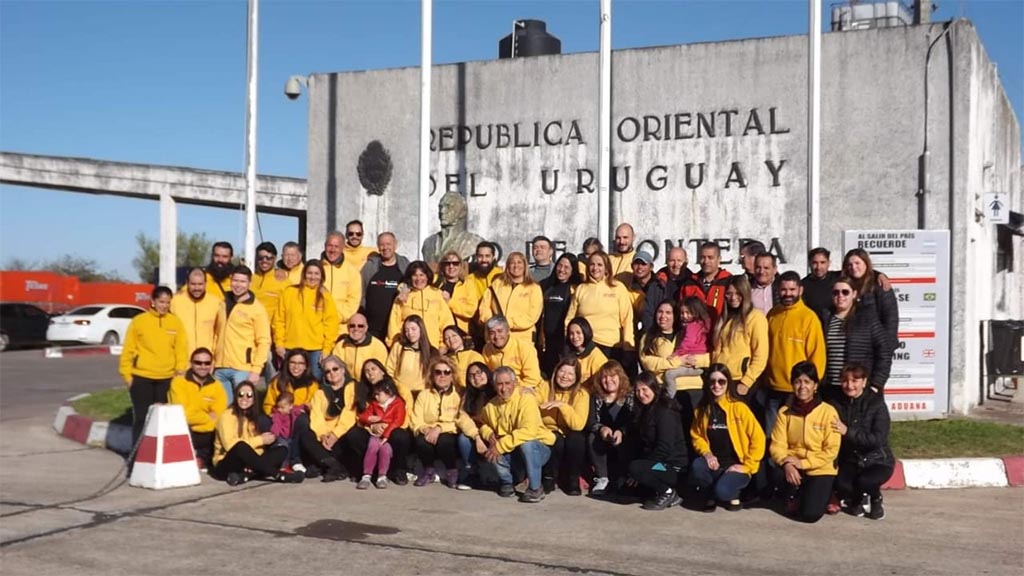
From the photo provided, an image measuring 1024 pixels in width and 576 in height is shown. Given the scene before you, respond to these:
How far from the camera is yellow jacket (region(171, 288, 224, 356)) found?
9938 millimetres

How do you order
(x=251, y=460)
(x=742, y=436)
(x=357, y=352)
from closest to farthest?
(x=742, y=436) → (x=251, y=460) → (x=357, y=352)

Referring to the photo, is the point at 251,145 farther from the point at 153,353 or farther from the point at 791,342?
the point at 791,342

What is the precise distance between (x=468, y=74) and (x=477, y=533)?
30.8 ft

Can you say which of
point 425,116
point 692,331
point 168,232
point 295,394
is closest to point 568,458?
point 692,331

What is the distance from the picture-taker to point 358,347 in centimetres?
984

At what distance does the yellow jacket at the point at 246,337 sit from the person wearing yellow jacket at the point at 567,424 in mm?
2807

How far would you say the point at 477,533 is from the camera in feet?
23.3

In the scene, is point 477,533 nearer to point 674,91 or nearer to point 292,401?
point 292,401

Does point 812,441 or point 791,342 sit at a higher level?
point 791,342

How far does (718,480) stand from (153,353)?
17.3ft

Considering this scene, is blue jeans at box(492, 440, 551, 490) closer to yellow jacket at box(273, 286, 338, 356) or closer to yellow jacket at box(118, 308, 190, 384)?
yellow jacket at box(273, 286, 338, 356)

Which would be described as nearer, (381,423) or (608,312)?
(381,423)

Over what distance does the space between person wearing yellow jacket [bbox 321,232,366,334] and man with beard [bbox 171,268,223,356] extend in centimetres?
119

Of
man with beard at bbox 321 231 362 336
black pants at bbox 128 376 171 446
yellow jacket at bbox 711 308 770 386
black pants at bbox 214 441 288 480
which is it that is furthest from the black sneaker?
black pants at bbox 128 376 171 446
